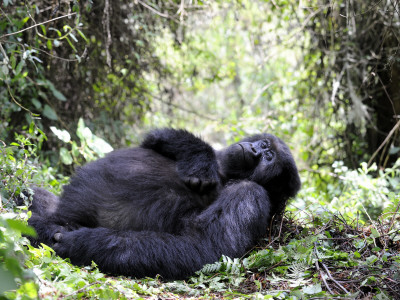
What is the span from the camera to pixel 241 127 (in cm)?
631

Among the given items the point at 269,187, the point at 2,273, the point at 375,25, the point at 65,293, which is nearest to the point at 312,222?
the point at 269,187

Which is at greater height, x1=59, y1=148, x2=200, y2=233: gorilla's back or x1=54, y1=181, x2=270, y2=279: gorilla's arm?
x1=59, y1=148, x2=200, y2=233: gorilla's back

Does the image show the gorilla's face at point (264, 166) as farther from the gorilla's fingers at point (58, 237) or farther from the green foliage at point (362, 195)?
the gorilla's fingers at point (58, 237)

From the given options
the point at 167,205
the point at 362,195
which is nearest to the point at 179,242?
the point at 167,205

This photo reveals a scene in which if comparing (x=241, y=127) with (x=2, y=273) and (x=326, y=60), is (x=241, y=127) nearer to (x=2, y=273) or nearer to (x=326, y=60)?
(x=326, y=60)

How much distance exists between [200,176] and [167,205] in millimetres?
379

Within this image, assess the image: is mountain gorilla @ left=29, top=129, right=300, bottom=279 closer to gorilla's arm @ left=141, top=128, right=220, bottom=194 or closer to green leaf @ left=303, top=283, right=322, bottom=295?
gorilla's arm @ left=141, top=128, right=220, bottom=194

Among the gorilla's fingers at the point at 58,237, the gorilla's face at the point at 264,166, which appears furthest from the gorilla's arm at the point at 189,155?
the gorilla's fingers at the point at 58,237

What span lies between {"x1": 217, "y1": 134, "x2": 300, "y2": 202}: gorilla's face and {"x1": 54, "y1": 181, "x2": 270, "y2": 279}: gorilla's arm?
1.49 feet

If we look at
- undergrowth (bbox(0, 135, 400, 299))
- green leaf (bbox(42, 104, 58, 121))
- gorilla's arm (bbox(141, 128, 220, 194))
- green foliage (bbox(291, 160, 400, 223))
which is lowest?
green foliage (bbox(291, 160, 400, 223))

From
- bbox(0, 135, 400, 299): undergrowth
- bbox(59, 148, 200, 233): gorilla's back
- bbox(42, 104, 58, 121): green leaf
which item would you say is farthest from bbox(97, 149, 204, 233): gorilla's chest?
bbox(42, 104, 58, 121): green leaf

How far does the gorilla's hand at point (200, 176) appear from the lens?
349cm

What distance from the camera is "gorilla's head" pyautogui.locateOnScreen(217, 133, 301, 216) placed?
12.3 feet

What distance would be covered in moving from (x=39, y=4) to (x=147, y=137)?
6.25ft
